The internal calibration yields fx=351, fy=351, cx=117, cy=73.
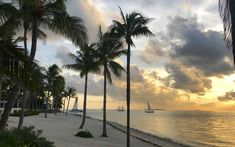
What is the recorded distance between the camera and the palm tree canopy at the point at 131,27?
2486 cm

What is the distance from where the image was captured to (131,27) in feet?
82.2

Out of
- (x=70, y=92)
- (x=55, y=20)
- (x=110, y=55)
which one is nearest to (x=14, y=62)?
(x=55, y=20)

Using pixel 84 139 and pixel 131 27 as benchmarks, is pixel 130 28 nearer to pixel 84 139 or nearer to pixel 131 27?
pixel 131 27

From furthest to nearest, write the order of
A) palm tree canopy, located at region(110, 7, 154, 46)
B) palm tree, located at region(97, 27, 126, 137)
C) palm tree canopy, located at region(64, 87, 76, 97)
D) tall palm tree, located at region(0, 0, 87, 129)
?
palm tree canopy, located at region(64, 87, 76, 97)
palm tree, located at region(97, 27, 126, 137)
palm tree canopy, located at region(110, 7, 154, 46)
tall palm tree, located at region(0, 0, 87, 129)

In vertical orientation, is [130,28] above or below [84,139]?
above

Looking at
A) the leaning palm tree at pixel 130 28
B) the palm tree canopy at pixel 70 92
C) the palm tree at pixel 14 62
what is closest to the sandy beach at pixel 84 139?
the leaning palm tree at pixel 130 28

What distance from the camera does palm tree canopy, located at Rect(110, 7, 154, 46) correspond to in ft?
81.6

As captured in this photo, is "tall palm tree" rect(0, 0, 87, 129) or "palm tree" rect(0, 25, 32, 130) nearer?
"palm tree" rect(0, 25, 32, 130)

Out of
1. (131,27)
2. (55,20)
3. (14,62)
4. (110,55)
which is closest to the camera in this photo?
(14,62)

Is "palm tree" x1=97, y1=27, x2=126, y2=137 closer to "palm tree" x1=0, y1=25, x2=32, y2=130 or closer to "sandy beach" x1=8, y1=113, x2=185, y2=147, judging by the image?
"sandy beach" x1=8, y1=113, x2=185, y2=147

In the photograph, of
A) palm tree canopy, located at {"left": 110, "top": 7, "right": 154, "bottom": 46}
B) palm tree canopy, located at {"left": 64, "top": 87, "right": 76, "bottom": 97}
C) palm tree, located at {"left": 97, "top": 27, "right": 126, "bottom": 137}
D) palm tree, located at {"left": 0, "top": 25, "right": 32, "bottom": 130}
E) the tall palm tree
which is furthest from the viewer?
palm tree canopy, located at {"left": 64, "top": 87, "right": 76, "bottom": 97}

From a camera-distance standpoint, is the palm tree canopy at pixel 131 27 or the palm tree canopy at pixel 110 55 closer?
the palm tree canopy at pixel 131 27

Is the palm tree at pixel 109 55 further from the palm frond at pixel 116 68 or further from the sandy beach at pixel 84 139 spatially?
the sandy beach at pixel 84 139

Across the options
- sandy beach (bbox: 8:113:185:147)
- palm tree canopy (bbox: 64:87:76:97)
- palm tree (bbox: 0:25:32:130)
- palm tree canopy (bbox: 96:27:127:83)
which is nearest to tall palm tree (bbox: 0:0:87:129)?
palm tree (bbox: 0:25:32:130)
